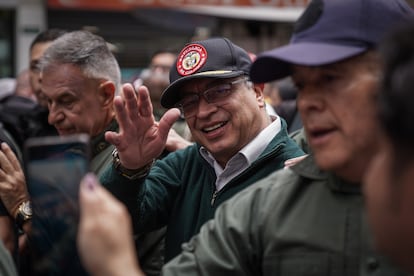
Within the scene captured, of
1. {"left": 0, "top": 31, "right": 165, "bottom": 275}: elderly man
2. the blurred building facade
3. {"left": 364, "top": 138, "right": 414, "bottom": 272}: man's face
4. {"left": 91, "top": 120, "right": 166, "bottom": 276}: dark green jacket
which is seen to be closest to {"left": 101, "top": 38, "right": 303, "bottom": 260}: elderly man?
{"left": 91, "top": 120, "right": 166, "bottom": 276}: dark green jacket

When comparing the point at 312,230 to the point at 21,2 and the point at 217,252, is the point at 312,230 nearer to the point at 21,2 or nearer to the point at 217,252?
the point at 217,252

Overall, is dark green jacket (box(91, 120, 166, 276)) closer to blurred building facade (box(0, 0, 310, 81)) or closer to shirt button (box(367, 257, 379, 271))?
shirt button (box(367, 257, 379, 271))

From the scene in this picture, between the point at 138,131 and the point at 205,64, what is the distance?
1.66 feet

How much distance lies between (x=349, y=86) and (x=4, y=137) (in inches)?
80.2

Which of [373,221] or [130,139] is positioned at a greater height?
[373,221]

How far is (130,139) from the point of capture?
2.87 metres

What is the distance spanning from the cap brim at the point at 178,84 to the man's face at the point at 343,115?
108cm

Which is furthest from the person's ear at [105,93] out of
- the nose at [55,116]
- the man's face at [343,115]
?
the man's face at [343,115]

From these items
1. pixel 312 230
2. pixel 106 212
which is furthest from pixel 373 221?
pixel 106 212

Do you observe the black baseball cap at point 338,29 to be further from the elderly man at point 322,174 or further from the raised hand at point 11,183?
the raised hand at point 11,183

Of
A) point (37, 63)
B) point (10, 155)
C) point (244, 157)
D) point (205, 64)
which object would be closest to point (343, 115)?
point (244, 157)

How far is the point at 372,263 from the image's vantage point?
1989 mm

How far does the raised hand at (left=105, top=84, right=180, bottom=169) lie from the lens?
2768 millimetres

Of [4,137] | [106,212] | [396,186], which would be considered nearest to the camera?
[396,186]
